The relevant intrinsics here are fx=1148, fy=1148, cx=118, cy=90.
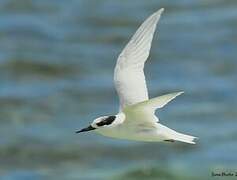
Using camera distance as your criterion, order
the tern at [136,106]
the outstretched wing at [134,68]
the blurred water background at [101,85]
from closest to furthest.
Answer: the tern at [136,106], the outstretched wing at [134,68], the blurred water background at [101,85]

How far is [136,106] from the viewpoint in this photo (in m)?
5.57

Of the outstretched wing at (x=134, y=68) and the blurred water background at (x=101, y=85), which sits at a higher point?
the outstretched wing at (x=134, y=68)

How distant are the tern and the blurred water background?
6461 millimetres

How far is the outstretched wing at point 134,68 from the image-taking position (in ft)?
20.0

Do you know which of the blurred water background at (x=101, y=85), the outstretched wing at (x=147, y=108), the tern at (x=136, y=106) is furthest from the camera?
the blurred water background at (x=101, y=85)

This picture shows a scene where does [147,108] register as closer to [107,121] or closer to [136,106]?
[136,106]

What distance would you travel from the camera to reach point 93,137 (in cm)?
1483

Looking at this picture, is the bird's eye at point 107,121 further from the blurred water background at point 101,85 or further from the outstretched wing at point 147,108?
the blurred water background at point 101,85

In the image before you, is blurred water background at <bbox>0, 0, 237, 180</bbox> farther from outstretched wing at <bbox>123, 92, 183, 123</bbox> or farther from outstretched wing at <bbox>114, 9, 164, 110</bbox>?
outstretched wing at <bbox>123, 92, 183, 123</bbox>

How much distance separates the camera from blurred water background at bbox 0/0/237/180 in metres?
14.2

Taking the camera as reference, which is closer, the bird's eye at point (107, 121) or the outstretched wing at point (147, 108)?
the outstretched wing at point (147, 108)

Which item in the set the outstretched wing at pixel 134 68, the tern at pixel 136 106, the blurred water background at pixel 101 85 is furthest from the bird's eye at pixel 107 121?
the blurred water background at pixel 101 85

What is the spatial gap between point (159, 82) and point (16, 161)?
322cm

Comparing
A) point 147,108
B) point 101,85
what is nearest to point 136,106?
point 147,108
